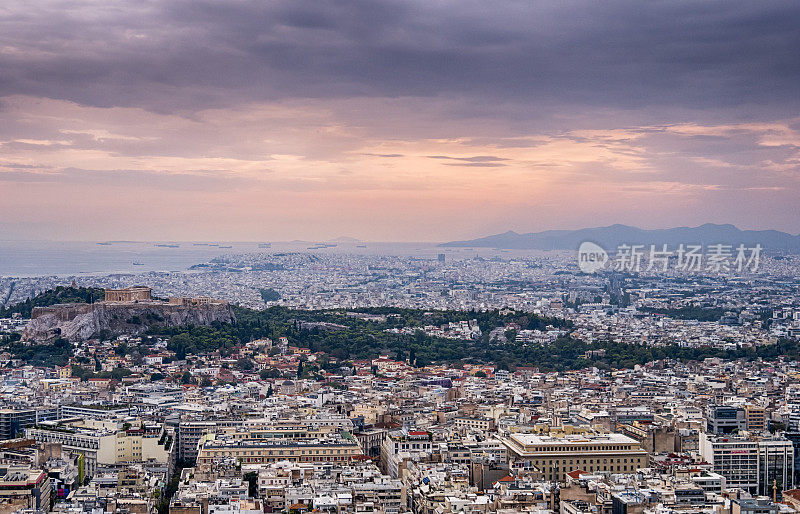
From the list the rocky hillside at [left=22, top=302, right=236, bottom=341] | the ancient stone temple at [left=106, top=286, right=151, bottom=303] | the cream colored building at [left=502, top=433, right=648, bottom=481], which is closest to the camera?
the cream colored building at [left=502, top=433, right=648, bottom=481]

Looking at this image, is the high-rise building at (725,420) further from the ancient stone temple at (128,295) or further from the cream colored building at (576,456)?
the ancient stone temple at (128,295)

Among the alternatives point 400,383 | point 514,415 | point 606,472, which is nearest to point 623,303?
point 400,383

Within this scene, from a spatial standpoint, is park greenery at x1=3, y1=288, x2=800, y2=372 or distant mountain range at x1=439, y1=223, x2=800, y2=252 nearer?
park greenery at x1=3, y1=288, x2=800, y2=372

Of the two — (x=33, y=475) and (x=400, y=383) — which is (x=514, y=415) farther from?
(x=33, y=475)

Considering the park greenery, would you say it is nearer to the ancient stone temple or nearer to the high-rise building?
the ancient stone temple

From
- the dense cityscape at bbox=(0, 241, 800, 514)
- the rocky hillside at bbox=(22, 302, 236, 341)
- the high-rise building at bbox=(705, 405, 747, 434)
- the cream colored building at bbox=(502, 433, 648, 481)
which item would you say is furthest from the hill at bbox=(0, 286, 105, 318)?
the cream colored building at bbox=(502, 433, 648, 481)
